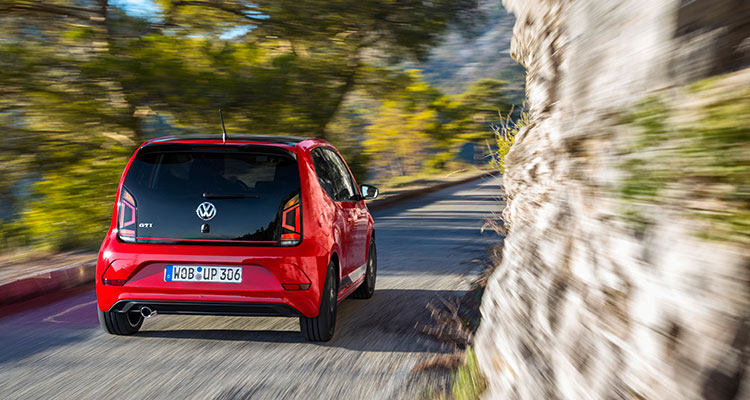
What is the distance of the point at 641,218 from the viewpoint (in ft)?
7.43

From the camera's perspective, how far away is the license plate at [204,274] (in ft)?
16.5

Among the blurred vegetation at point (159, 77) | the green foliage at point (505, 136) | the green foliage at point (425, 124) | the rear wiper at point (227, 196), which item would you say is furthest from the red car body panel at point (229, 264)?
the green foliage at point (425, 124)

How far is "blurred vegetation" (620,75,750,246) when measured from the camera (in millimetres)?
1781

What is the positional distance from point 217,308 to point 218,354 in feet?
1.13

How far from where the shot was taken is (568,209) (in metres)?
3.15

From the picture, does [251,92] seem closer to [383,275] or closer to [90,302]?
[383,275]

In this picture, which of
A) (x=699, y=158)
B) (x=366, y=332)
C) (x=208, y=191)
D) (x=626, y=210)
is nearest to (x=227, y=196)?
(x=208, y=191)

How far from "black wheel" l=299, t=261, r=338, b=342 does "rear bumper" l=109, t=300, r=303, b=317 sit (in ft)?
0.88

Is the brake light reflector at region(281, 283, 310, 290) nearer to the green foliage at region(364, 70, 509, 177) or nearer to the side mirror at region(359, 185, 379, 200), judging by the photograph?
the side mirror at region(359, 185, 379, 200)

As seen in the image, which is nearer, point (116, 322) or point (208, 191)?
point (208, 191)

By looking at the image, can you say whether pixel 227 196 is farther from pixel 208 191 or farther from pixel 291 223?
pixel 291 223

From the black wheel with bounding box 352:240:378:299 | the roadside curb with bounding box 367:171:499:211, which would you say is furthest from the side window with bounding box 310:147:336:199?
the roadside curb with bounding box 367:171:499:211

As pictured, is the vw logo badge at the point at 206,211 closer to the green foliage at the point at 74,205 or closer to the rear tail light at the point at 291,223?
the rear tail light at the point at 291,223

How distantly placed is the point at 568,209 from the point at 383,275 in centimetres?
589
